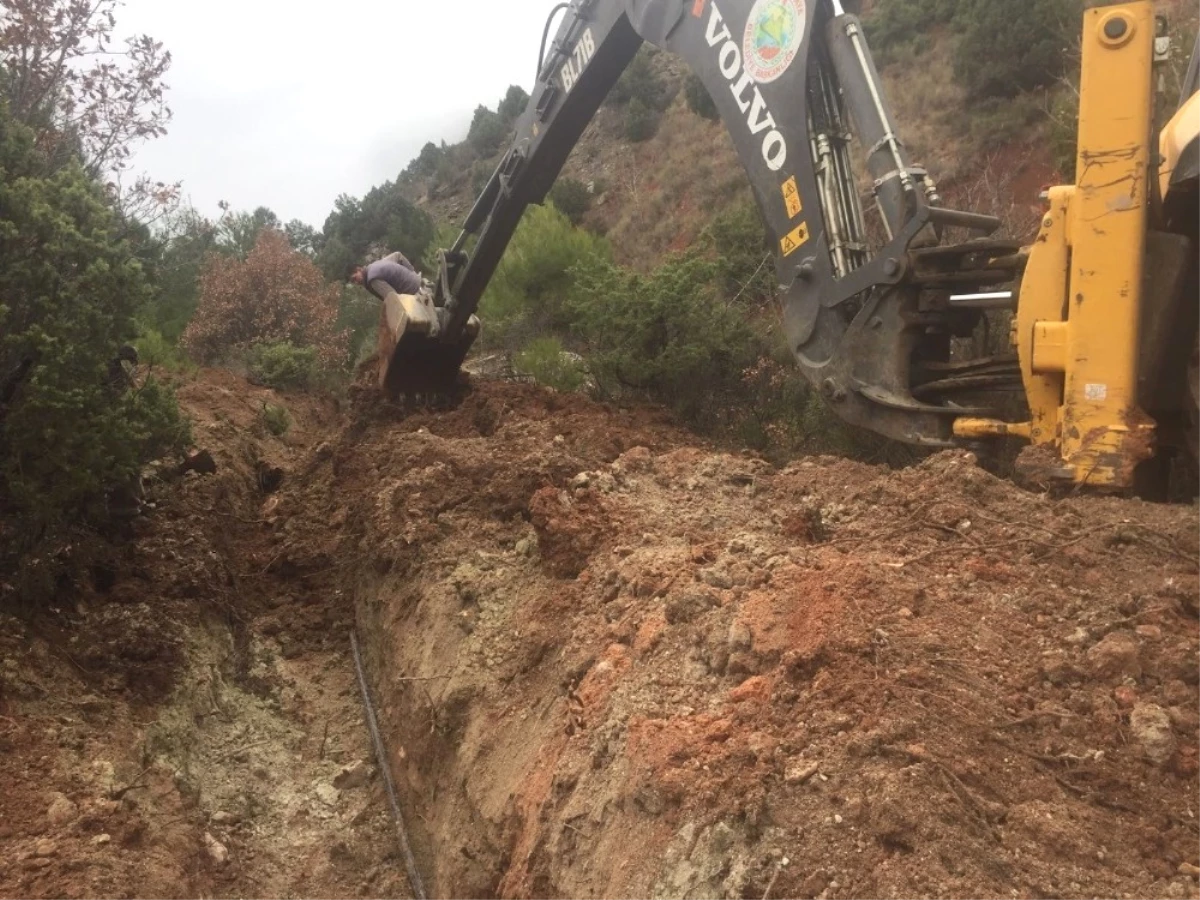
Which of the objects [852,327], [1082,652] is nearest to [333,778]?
[852,327]

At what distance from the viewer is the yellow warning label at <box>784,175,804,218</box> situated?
4777 mm

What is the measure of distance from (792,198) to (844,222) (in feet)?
0.94

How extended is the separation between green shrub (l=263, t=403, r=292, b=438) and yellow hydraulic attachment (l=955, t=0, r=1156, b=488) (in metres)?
10.5

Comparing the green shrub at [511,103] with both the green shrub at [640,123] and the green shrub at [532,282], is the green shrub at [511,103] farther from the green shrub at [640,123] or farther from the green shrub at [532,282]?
the green shrub at [532,282]

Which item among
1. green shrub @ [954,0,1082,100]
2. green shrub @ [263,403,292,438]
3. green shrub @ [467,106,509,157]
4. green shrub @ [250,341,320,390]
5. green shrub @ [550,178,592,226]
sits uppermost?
green shrub @ [467,106,509,157]

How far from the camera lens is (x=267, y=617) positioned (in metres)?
6.67

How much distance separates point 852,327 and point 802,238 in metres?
0.55

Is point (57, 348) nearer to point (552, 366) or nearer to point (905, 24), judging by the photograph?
point (552, 366)

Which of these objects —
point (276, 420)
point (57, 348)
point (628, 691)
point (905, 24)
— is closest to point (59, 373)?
point (57, 348)

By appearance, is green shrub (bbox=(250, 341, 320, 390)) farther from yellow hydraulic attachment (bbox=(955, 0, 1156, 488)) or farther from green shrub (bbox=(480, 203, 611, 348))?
yellow hydraulic attachment (bbox=(955, 0, 1156, 488))

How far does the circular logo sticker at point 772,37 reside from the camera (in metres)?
4.68

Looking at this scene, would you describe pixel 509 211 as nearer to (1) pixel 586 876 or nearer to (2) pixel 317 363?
(1) pixel 586 876

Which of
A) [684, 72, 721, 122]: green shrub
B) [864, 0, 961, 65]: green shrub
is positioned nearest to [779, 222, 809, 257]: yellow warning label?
[864, 0, 961, 65]: green shrub

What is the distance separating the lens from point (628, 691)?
3623 millimetres
